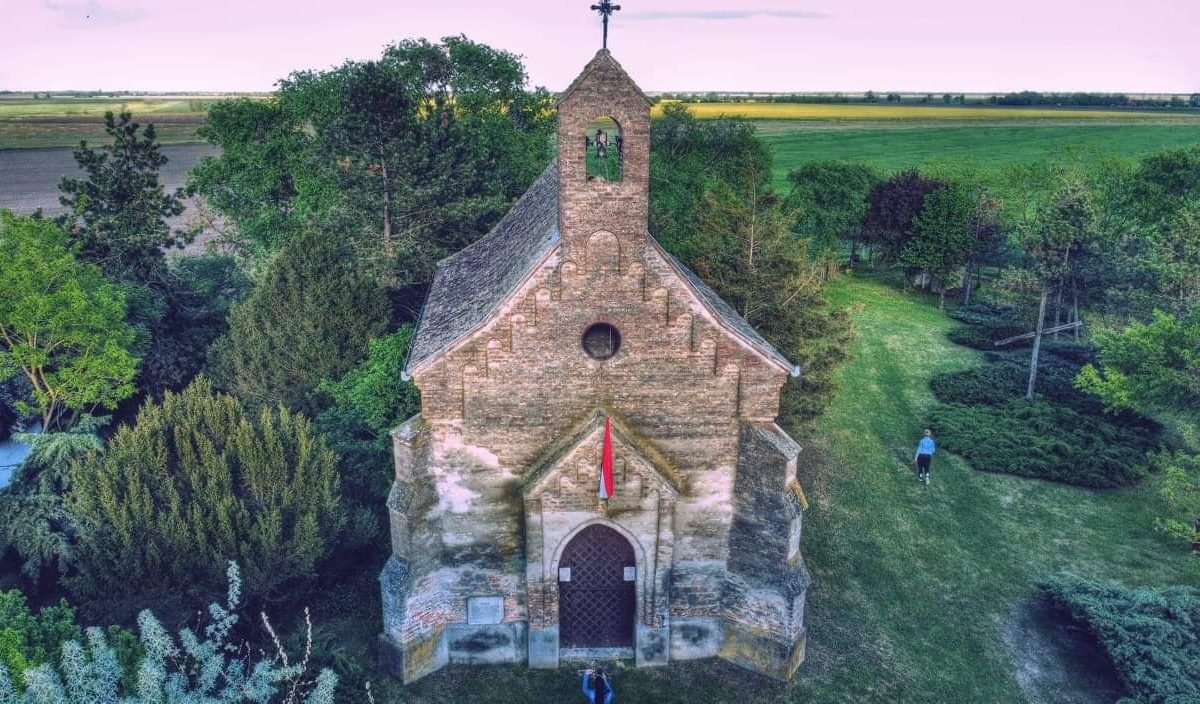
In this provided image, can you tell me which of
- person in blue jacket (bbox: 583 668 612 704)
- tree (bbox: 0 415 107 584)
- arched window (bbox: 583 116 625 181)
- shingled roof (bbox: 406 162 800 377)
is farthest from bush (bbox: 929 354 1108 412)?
tree (bbox: 0 415 107 584)

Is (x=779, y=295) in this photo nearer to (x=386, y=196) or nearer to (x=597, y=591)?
(x=597, y=591)

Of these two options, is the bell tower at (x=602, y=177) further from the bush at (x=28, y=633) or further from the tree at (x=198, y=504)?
the bush at (x=28, y=633)

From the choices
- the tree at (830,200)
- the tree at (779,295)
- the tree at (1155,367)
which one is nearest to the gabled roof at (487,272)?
the tree at (779,295)

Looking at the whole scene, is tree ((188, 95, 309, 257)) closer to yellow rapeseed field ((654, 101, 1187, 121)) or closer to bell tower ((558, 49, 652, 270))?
bell tower ((558, 49, 652, 270))

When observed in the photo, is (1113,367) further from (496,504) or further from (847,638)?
(496,504)

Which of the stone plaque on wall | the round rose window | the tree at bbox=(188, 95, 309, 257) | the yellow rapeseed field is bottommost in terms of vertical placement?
the stone plaque on wall

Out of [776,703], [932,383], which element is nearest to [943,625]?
[776,703]
